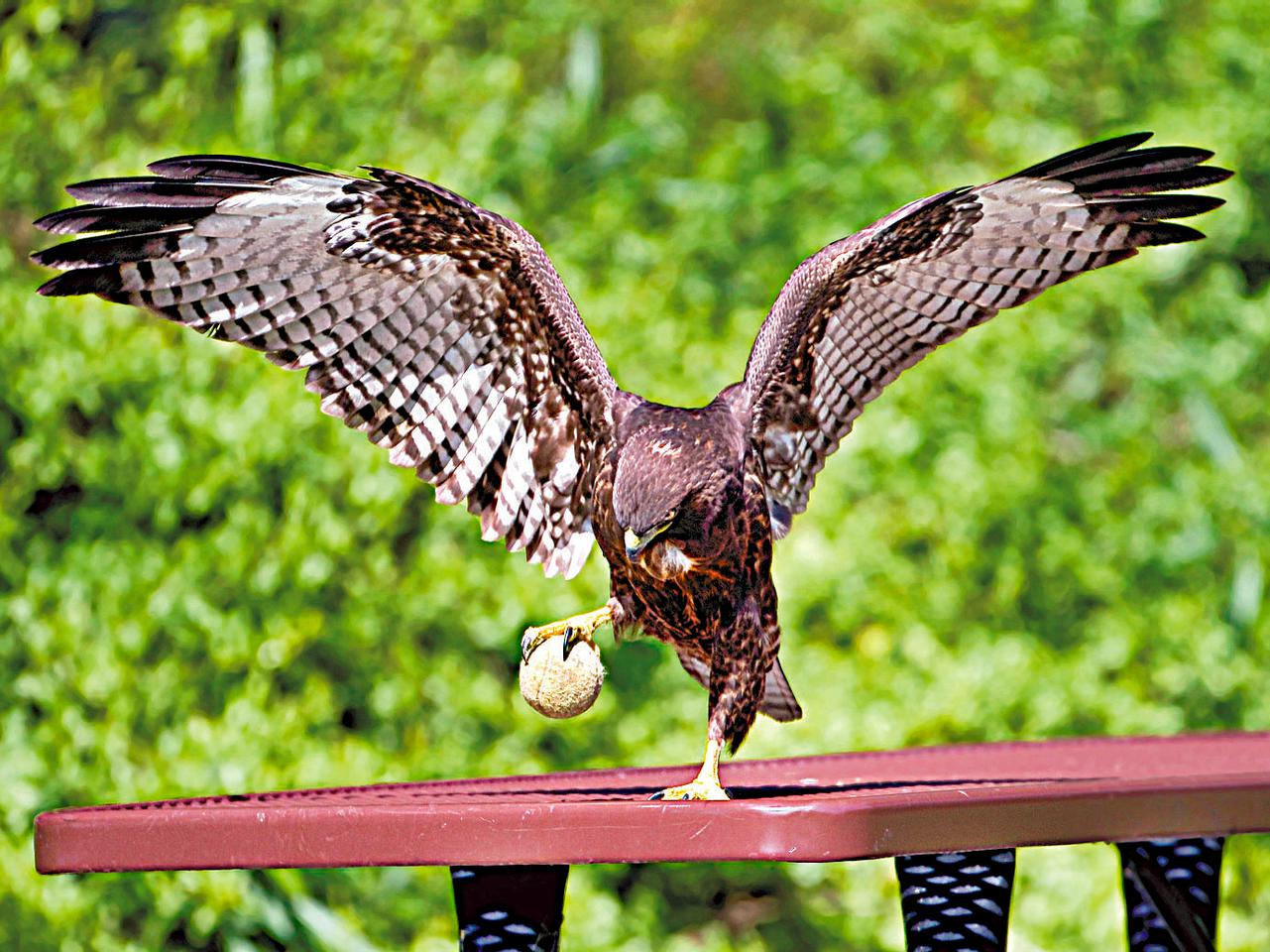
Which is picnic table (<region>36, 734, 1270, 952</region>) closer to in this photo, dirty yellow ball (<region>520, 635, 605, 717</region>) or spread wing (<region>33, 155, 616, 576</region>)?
dirty yellow ball (<region>520, 635, 605, 717</region>)

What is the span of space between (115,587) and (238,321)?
1.82 meters

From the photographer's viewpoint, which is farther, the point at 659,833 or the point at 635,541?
the point at 635,541

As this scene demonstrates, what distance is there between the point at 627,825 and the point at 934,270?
45.5 inches

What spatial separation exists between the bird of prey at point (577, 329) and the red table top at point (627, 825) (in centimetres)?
31

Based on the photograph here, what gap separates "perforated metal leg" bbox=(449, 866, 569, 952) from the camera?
219 centimetres

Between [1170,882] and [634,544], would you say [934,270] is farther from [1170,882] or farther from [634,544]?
[1170,882]

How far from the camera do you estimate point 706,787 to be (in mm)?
2199

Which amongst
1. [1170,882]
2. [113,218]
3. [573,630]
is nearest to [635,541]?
[573,630]

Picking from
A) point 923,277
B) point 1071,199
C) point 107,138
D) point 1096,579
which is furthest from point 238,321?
point 1096,579

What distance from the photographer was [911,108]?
518 centimetres

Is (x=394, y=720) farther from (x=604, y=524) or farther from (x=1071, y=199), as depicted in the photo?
(x=1071, y=199)

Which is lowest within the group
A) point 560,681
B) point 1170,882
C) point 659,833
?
point 1170,882

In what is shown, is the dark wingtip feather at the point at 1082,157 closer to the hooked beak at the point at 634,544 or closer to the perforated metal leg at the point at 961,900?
the hooked beak at the point at 634,544

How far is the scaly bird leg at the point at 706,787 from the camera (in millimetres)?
2186
